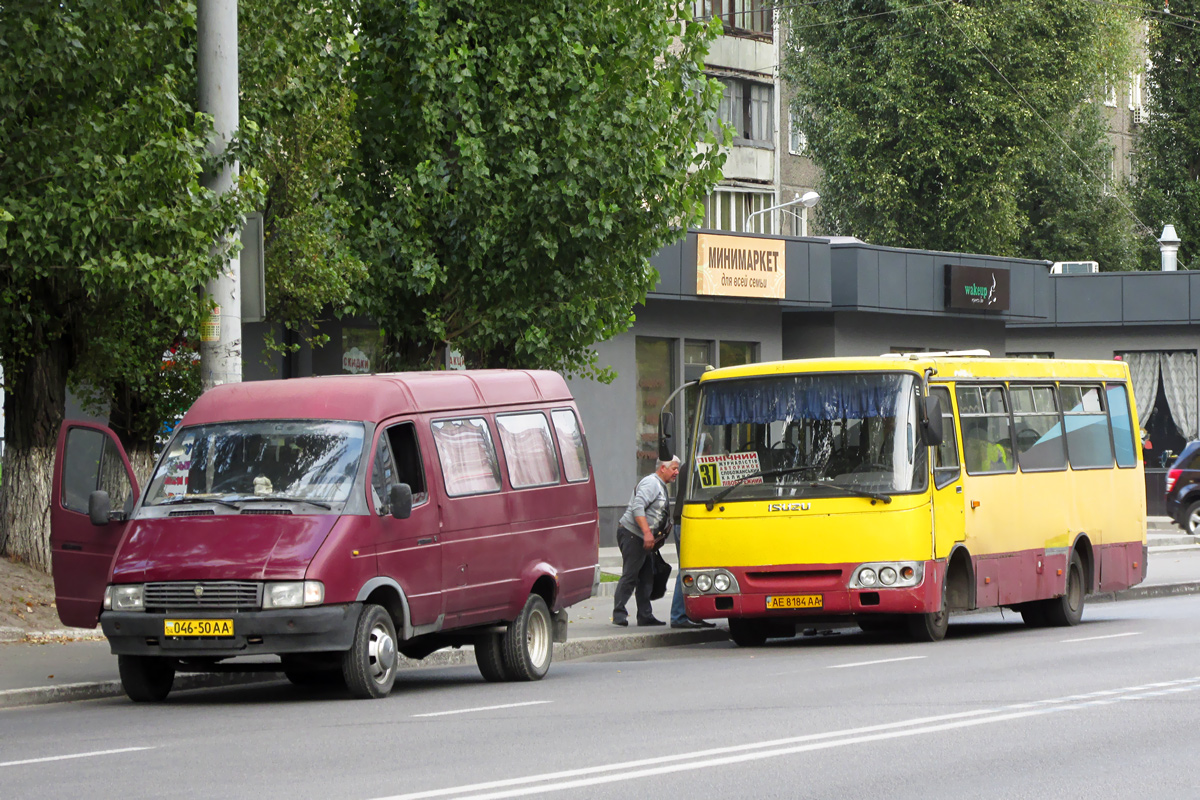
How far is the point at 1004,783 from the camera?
8.67m

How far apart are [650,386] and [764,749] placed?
2362 centimetres

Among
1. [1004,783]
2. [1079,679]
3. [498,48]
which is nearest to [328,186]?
[498,48]

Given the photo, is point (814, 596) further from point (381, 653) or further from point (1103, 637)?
point (381, 653)

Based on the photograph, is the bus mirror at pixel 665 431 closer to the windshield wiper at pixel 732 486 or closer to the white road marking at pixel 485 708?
the windshield wiper at pixel 732 486

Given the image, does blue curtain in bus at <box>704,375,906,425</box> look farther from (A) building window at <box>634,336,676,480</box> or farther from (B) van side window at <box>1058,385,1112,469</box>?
(A) building window at <box>634,336,676,480</box>

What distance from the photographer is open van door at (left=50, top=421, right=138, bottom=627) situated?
13531 millimetres

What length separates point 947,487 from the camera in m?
17.6

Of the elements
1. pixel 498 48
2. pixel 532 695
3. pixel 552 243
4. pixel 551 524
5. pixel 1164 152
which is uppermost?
pixel 1164 152

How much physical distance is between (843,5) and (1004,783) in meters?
46.1

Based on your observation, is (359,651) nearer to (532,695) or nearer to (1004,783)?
(532,695)

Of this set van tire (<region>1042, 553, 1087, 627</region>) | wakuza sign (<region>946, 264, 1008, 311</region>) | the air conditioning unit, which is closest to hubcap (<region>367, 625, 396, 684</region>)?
van tire (<region>1042, 553, 1087, 627</region>)

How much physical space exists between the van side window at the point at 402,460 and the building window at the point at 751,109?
41726 mm

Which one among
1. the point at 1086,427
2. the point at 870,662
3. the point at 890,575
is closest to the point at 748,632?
the point at 890,575

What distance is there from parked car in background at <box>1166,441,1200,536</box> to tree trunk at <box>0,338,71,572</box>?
23.2 metres
